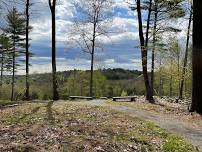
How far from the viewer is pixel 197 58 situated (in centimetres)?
2411

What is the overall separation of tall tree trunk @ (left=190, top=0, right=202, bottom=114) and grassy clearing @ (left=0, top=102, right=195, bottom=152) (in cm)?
717

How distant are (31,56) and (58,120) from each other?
4385 cm

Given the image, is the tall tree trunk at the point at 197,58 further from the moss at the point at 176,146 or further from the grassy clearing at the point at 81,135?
the moss at the point at 176,146

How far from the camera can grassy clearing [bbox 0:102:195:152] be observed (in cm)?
1159

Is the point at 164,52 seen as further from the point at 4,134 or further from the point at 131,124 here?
the point at 4,134

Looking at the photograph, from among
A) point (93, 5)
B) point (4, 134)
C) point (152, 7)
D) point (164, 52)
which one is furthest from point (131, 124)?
point (93, 5)

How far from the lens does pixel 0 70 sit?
5984 centimetres

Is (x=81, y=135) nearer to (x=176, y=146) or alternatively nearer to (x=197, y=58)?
(x=176, y=146)

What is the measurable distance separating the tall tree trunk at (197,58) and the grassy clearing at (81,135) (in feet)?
23.5

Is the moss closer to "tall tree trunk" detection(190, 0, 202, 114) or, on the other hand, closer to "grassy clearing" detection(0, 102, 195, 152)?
"grassy clearing" detection(0, 102, 195, 152)

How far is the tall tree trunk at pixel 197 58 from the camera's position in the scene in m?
23.7

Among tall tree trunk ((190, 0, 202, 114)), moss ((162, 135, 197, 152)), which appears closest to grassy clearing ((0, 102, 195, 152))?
moss ((162, 135, 197, 152))

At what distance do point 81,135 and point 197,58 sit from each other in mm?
12961

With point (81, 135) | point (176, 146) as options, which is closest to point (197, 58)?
point (176, 146)
